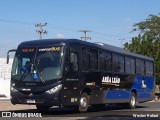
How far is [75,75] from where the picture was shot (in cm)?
1909

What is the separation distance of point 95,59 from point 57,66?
11.2 ft

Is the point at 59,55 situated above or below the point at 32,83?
above

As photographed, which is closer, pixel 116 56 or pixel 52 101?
pixel 52 101

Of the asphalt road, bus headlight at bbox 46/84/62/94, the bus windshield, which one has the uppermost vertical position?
the bus windshield

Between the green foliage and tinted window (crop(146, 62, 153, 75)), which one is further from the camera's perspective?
the green foliage

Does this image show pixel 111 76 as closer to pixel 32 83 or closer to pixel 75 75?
pixel 75 75

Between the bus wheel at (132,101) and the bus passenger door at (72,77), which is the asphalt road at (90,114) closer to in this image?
the bus passenger door at (72,77)

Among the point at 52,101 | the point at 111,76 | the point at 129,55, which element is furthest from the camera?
the point at 129,55

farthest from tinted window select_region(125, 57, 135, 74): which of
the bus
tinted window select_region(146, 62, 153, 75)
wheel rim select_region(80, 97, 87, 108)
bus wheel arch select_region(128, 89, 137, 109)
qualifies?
wheel rim select_region(80, 97, 87, 108)

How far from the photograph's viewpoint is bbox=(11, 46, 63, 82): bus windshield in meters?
18.2

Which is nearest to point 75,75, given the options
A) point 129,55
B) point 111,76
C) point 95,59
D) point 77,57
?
point 77,57

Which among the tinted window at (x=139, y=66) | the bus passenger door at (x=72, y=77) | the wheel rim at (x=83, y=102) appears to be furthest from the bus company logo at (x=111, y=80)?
the tinted window at (x=139, y=66)

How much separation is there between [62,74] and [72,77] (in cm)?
85

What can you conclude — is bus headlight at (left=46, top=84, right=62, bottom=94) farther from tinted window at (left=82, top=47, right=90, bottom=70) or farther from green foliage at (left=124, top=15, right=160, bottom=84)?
green foliage at (left=124, top=15, right=160, bottom=84)
